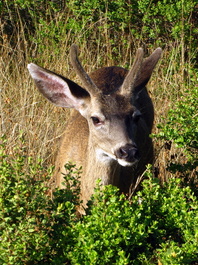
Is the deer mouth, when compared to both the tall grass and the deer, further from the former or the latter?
the tall grass

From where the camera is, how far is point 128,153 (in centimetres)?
426

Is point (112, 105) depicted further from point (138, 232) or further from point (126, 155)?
point (138, 232)

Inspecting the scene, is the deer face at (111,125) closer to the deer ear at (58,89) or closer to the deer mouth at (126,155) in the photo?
the deer mouth at (126,155)

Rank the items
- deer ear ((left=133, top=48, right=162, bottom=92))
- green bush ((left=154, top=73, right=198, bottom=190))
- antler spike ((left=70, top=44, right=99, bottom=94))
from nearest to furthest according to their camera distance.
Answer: green bush ((left=154, top=73, right=198, bottom=190)) < antler spike ((left=70, top=44, right=99, bottom=94)) < deer ear ((left=133, top=48, right=162, bottom=92))

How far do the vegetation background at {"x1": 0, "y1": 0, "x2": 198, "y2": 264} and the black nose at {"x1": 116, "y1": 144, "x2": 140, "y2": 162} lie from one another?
0.98ft

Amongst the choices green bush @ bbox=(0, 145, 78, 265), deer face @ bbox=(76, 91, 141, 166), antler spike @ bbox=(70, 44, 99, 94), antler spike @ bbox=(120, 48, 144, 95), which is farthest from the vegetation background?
antler spike @ bbox=(70, 44, 99, 94)

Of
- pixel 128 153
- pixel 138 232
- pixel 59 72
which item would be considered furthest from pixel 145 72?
pixel 59 72

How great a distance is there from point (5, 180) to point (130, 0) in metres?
4.95

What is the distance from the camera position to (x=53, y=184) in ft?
17.7

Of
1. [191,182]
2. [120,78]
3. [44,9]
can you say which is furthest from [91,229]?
[44,9]

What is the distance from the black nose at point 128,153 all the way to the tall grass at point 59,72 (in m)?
0.93

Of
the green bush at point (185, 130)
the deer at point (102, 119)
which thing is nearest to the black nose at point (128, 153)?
the deer at point (102, 119)

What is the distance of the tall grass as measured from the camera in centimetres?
585

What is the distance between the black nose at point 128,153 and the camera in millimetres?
4223
